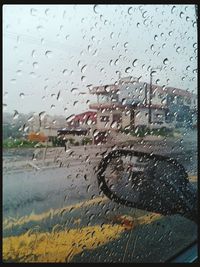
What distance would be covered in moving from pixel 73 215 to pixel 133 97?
69 centimetres

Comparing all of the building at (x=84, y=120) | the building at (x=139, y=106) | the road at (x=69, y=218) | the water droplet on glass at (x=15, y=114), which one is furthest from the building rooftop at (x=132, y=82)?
the water droplet on glass at (x=15, y=114)

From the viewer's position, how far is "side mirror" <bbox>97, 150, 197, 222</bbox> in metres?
1.61

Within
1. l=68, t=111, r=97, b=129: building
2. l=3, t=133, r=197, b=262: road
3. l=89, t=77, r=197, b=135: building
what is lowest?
l=3, t=133, r=197, b=262: road

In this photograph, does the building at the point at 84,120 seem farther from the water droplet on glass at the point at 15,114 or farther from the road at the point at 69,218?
the water droplet on glass at the point at 15,114

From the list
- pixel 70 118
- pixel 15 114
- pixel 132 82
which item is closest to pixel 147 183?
pixel 132 82

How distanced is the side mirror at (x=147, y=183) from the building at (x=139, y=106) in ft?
0.54

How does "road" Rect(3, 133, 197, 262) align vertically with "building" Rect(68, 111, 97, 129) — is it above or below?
below

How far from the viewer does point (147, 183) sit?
1854mm

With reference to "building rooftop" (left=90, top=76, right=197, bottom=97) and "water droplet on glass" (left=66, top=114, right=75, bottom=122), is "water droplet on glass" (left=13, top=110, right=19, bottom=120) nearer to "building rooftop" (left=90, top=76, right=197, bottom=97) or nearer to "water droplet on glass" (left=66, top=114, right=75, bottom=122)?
"water droplet on glass" (left=66, top=114, right=75, bottom=122)

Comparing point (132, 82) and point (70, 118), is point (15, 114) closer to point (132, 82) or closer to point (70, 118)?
point (70, 118)

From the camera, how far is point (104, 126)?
5.09ft

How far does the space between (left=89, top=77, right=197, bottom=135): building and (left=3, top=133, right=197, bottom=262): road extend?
14 cm

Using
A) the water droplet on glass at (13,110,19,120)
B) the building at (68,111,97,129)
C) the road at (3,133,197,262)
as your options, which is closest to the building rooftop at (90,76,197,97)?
the building at (68,111,97,129)

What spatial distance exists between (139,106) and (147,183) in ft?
1.45
